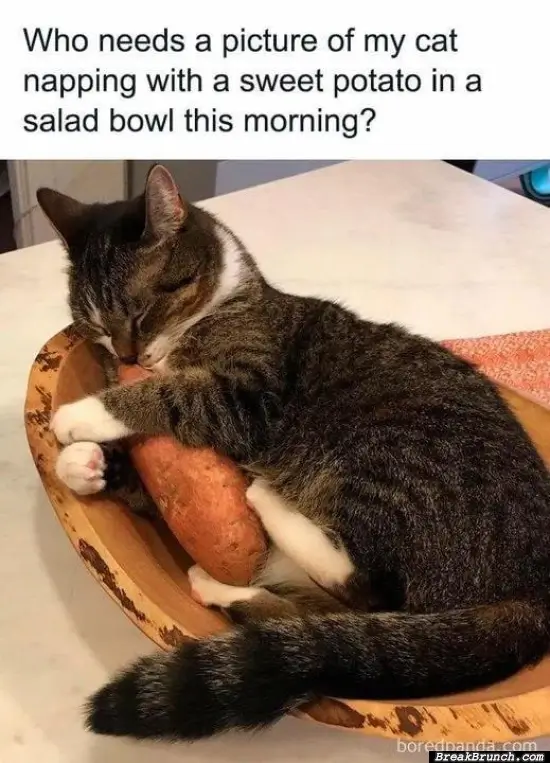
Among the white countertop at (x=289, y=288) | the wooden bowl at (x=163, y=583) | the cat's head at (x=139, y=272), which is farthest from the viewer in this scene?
the cat's head at (x=139, y=272)

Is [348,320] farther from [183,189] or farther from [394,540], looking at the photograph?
[183,189]

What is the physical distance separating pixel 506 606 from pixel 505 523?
0.09 meters

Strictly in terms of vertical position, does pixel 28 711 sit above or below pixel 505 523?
below

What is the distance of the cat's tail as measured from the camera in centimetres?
61

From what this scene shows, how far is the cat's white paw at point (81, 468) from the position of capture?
2.53ft

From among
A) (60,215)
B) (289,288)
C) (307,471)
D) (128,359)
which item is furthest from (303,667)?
(289,288)

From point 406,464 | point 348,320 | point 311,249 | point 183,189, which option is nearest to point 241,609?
point 406,464

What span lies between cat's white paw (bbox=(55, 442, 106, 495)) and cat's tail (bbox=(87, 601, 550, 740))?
200mm

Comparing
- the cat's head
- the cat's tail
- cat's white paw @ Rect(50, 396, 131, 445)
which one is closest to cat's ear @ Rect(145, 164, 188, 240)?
the cat's head

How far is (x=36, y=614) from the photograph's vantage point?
0.82 meters

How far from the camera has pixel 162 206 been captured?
952 mm

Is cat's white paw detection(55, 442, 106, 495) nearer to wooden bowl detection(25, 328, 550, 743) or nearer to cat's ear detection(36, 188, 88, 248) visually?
wooden bowl detection(25, 328, 550, 743)

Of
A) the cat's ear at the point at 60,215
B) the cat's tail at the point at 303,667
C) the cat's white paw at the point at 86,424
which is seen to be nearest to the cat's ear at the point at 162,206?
the cat's ear at the point at 60,215

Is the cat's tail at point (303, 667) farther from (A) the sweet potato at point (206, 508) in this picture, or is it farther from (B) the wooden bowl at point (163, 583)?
(A) the sweet potato at point (206, 508)
